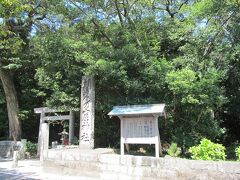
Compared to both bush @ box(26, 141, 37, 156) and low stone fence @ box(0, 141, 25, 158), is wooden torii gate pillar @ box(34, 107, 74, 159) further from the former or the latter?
low stone fence @ box(0, 141, 25, 158)

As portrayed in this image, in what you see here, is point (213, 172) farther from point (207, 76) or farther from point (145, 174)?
point (207, 76)

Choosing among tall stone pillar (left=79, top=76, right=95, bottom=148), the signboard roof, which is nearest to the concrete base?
tall stone pillar (left=79, top=76, right=95, bottom=148)

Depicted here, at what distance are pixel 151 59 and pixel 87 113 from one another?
3.58m

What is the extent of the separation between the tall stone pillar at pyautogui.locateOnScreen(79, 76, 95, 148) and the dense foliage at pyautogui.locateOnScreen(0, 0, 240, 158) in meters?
0.52

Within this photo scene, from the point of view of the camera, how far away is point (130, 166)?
8.76 m

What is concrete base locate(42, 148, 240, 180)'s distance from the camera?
747 cm

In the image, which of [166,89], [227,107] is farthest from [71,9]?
[227,107]

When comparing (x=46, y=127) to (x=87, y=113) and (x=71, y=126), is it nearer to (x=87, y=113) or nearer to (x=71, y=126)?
(x=71, y=126)

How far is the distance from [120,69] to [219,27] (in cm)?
458

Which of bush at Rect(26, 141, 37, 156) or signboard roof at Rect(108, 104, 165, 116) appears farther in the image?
bush at Rect(26, 141, 37, 156)

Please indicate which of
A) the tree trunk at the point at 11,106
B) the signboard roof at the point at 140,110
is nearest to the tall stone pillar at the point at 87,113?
the signboard roof at the point at 140,110

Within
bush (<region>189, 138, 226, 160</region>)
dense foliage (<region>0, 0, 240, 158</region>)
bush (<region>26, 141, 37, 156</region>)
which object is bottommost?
bush (<region>26, 141, 37, 156</region>)

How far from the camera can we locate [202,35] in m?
12.3

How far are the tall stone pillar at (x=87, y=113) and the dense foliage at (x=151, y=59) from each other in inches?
20.6
